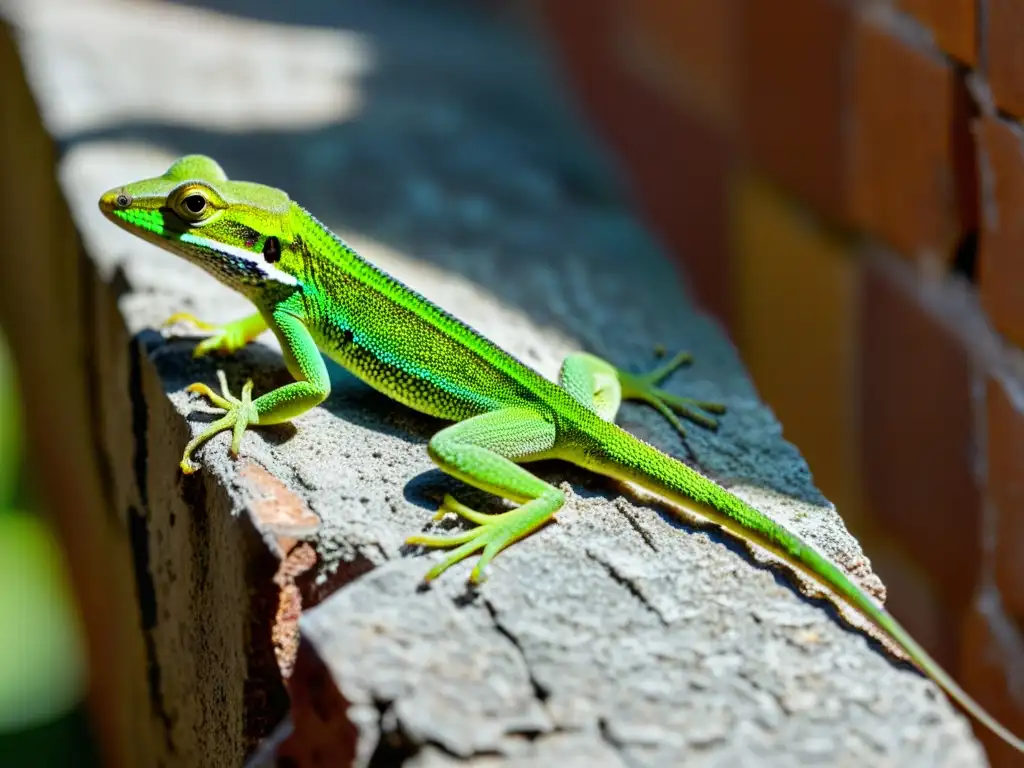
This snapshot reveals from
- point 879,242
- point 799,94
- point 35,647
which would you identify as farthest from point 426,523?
point 35,647

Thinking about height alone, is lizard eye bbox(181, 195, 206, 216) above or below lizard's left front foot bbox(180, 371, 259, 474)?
above

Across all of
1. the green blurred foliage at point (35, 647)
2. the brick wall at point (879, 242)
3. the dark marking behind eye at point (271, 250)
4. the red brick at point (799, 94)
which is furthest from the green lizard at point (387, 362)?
the green blurred foliage at point (35, 647)

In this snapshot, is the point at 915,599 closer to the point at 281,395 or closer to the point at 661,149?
the point at 281,395

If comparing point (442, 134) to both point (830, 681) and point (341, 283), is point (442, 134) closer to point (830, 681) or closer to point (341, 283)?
point (341, 283)

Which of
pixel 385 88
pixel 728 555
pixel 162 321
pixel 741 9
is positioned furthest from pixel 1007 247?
pixel 385 88

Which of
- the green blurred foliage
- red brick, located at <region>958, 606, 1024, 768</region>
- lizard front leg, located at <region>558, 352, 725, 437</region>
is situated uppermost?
lizard front leg, located at <region>558, 352, 725, 437</region>

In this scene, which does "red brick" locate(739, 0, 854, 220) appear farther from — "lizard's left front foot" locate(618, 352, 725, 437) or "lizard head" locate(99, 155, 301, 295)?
"lizard head" locate(99, 155, 301, 295)

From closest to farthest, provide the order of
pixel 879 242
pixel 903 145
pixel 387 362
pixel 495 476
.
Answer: pixel 495 476 → pixel 387 362 → pixel 903 145 → pixel 879 242

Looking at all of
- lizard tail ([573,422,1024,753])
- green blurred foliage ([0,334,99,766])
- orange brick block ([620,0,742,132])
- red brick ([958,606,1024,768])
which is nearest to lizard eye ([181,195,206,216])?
lizard tail ([573,422,1024,753])
